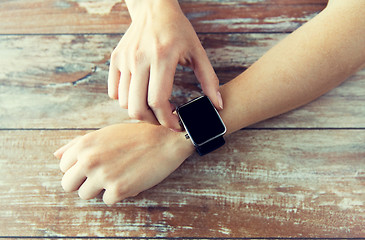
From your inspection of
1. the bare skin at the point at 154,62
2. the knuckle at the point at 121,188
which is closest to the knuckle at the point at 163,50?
the bare skin at the point at 154,62

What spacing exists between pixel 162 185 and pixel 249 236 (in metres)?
0.28

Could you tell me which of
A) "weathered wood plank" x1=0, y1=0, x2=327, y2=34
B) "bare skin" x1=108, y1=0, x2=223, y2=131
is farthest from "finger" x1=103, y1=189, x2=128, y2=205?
"weathered wood plank" x1=0, y1=0, x2=327, y2=34

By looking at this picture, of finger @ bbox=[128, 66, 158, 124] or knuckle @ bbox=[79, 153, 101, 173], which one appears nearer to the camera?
finger @ bbox=[128, 66, 158, 124]

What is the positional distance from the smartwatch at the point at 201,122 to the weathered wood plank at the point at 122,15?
31cm

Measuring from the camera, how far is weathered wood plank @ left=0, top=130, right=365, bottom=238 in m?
0.75

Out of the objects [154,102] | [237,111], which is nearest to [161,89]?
[154,102]

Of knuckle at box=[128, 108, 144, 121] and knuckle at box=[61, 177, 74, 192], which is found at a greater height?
knuckle at box=[128, 108, 144, 121]

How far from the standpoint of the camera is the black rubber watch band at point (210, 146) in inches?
27.1

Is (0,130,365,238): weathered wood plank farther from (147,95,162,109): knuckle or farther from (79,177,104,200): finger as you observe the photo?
(147,95,162,109): knuckle

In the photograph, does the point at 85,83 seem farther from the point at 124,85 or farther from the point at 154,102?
the point at 154,102

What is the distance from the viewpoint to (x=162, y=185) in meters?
0.78

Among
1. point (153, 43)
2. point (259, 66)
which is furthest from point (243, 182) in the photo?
point (153, 43)

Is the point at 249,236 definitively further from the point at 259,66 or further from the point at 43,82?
the point at 43,82

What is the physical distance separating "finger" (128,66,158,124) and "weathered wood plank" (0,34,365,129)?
23 cm
